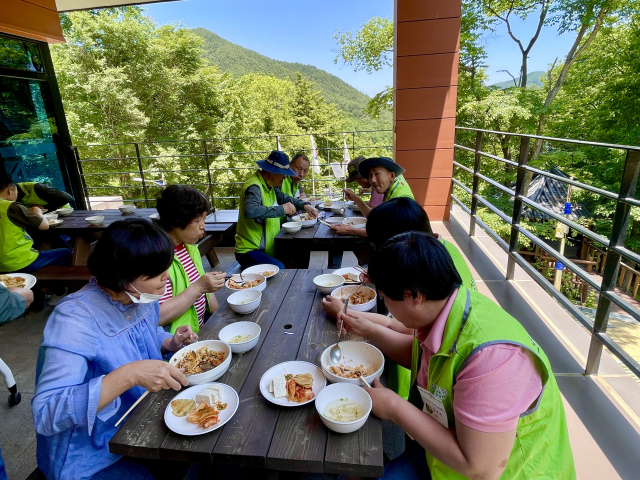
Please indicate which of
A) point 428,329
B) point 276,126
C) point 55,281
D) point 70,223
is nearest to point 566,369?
point 428,329

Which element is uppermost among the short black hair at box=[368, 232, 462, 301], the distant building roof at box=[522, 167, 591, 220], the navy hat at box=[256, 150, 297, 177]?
the navy hat at box=[256, 150, 297, 177]

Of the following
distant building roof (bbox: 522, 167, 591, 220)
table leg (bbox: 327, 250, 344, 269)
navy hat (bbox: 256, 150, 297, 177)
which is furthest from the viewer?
distant building roof (bbox: 522, 167, 591, 220)

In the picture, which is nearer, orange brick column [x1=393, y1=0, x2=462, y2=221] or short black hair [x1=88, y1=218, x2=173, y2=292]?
short black hair [x1=88, y1=218, x2=173, y2=292]

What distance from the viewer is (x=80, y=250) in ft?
12.6

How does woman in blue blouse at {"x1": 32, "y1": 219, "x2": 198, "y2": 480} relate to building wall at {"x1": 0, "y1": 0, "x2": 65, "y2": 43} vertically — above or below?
below

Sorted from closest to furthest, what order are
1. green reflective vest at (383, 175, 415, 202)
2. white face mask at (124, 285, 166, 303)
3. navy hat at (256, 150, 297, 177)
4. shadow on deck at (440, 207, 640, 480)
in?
white face mask at (124, 285, 166, 303) < shadow on deck at (440, 207, 640, 480) < green reflective vest at (383, 175, 415, 202) < navy hat at (256, 150, 297, 177)

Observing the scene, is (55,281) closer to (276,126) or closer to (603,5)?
(603,5)

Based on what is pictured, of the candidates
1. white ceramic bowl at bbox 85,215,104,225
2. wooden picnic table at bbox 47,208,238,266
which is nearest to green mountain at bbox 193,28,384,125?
wooden picnic table at bbox 47,208,238,266

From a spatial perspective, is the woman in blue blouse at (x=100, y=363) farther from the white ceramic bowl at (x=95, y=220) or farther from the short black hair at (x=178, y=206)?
the white ceramic bowl at (x=95, y=220)

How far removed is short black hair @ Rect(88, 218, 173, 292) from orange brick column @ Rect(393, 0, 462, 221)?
4.17m

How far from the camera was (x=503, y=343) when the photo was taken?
0.82 meters

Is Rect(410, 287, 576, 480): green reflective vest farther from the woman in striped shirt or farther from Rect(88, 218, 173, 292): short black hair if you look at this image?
the woman in striped shirt

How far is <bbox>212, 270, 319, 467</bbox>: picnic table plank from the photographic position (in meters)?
0.95

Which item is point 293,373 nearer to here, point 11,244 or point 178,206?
point 178,206
